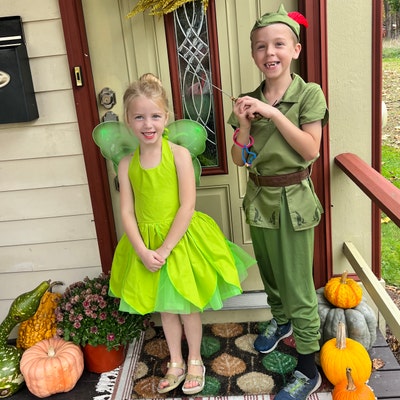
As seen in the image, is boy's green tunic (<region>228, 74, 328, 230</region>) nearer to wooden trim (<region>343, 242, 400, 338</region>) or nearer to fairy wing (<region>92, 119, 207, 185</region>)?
fairy wing (<region>92, 119, 207, 185</region>)

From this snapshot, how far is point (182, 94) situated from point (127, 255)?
87cm

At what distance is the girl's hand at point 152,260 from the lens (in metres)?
2.06

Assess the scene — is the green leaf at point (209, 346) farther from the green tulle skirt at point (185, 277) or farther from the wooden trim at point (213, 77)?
the wooden trim at point (213, 77)

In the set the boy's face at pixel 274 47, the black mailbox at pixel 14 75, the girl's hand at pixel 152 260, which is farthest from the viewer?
the black mailbox at pixel 14 75

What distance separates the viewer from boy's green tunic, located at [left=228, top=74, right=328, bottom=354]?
6.39ft

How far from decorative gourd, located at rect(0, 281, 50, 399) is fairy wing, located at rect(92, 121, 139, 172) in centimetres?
83

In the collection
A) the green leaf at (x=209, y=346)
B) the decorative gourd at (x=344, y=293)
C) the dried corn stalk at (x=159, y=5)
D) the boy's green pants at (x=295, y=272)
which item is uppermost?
the dried corn stalk at (x=159, y=5)

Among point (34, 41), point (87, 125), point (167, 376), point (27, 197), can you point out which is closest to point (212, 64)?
point (87, 125)

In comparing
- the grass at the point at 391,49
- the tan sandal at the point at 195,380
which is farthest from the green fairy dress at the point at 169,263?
the grass at the point at 391,49

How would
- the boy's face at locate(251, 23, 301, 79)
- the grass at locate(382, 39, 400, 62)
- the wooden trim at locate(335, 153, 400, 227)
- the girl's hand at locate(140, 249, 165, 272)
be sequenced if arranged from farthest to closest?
1. the grass at locate(382, 39, 400, 62)
2. the girl's hand at locate(140, 249, 165, 272)
3. the boy's face at locate(251, 23, 301, 79)
4. the wooden trim at locate(335, 153, 400, 227)

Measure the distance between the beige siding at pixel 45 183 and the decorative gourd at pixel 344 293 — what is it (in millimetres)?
1271

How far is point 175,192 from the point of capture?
2102 millimetres

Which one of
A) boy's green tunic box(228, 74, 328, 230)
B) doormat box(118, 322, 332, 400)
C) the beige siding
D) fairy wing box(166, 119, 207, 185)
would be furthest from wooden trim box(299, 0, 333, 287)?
the beige siding

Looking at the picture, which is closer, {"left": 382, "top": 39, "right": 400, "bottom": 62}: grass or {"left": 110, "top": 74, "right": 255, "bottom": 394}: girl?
{"left": 110, "top": 74, "right": 255, "bottom": 394}: girl
